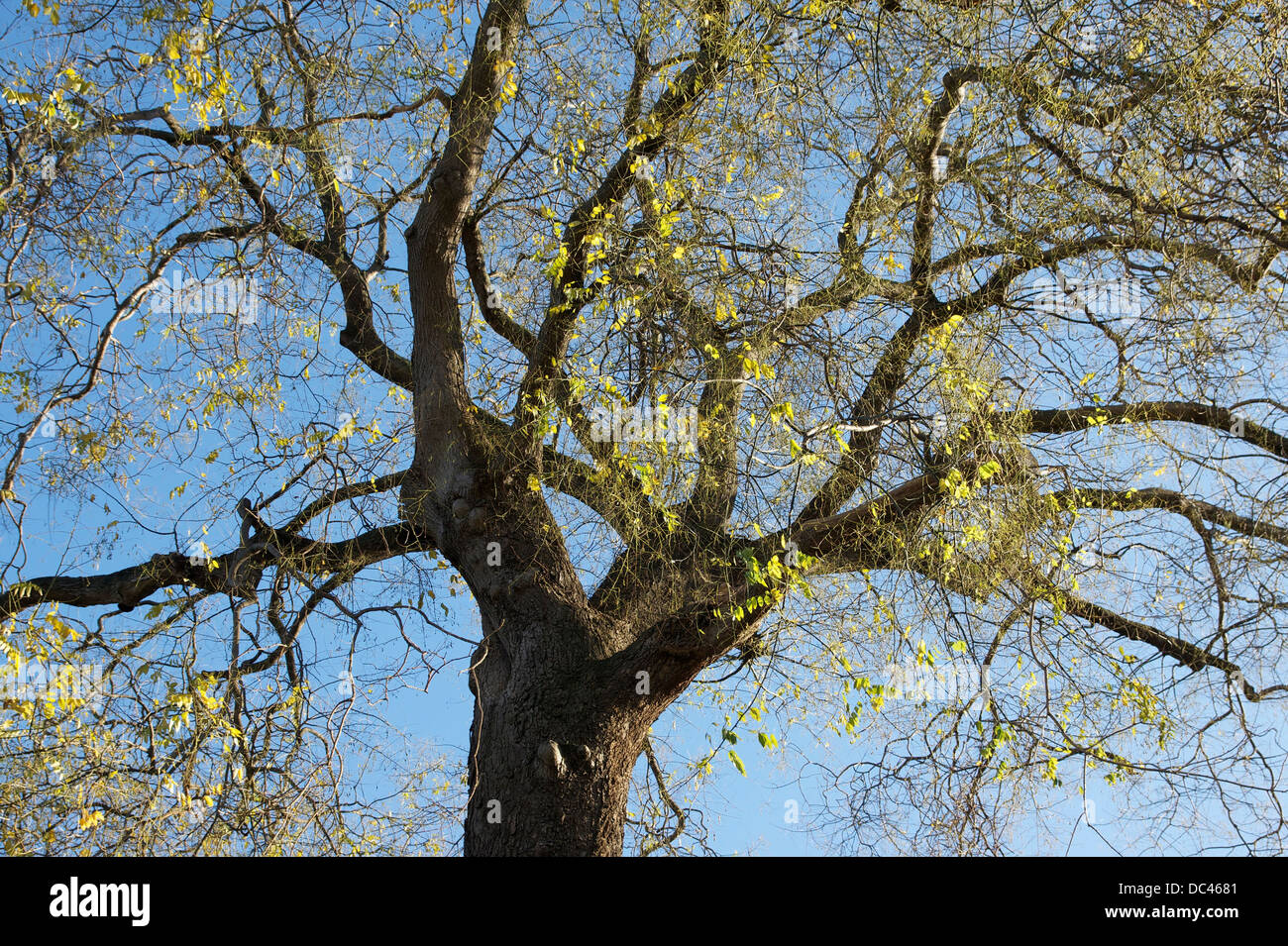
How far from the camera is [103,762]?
3463 mm

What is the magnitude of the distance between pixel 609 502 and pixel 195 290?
7.34ft

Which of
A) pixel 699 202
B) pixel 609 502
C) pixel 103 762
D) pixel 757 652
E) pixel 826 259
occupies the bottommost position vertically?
pixel 103 762

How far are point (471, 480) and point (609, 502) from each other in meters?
0.77

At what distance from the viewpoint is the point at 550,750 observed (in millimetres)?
3805

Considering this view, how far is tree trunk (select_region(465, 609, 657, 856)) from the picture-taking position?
3768 mm

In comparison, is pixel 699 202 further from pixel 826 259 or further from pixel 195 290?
pixel 195 290

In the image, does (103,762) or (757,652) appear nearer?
(103,762)

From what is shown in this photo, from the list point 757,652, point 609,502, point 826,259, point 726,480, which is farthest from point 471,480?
point 826,259

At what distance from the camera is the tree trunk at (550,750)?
3.77 meters

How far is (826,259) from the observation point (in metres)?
4.23
